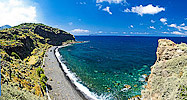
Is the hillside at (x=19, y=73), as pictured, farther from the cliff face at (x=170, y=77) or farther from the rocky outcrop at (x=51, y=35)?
the rocky outcrop at (x=51, y=35)

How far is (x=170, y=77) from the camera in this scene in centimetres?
1722

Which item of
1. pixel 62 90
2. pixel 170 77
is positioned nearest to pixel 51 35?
pixel 62 90

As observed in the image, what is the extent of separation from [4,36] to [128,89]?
80954 mm

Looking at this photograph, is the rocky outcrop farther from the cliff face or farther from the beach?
the cliff face

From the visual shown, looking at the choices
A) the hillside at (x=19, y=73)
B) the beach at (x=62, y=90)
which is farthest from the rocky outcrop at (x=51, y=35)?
the beach at (x=62, y=90)

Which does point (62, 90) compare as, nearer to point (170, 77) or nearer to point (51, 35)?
point (170, 77)

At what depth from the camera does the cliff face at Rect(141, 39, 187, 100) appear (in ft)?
47.1

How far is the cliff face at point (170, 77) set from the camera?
14.4m

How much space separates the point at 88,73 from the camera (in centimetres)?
5044

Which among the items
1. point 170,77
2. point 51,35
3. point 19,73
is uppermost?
point 51,35

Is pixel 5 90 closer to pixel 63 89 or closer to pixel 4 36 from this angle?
pixel 63 89

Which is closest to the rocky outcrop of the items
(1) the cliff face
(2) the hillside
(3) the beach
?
(2) the hillside

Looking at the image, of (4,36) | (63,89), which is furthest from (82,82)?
(4,36)

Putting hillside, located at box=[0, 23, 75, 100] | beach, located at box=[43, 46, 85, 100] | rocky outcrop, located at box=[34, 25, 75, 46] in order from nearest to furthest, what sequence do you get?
hillside, located at box=[0, 23, 75, 100] < beach, located at box=[43, 46, 85, 100] < rocky outcrop, located at box=[34, 25, 75, 46]
